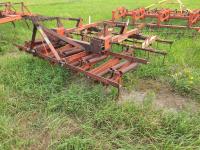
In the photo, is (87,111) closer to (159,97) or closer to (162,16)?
(159,97)

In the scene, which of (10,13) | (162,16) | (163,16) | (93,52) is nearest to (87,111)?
(93,52)

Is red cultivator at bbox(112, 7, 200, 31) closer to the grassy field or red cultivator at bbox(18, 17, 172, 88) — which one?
the grassy field

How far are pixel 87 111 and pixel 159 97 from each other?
4.19 feet

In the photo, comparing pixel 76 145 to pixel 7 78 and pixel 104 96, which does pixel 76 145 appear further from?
pixel 7 78

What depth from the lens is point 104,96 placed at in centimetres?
464

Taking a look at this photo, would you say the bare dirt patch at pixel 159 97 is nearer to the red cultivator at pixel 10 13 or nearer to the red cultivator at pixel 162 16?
the red cultivator at pixel 162 16

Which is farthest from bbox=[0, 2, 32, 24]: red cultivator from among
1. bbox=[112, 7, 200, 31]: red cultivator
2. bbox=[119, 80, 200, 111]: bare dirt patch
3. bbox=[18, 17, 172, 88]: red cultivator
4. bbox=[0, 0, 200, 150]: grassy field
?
bbox=[119, 80, 200, 111]: bare dirt patch

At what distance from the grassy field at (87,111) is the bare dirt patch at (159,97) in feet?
0.28

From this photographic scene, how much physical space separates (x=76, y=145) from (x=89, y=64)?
184 cm

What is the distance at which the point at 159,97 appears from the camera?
4.77m

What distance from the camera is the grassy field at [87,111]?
3744 mm

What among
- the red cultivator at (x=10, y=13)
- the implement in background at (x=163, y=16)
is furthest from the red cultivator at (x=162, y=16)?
the red cultivator at (x=10, y=13)

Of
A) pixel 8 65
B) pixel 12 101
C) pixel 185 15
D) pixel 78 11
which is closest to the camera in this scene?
pixel 12 101

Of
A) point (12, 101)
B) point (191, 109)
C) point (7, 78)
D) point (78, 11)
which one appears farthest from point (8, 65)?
point (78, 11)
